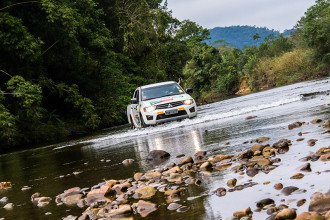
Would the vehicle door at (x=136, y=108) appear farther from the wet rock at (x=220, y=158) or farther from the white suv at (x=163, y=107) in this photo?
the wet rock at (x=220, y=158)

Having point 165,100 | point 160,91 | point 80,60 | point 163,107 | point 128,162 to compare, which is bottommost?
point 128,162

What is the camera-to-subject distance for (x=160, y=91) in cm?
1359

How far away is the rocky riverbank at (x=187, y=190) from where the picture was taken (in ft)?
8.57

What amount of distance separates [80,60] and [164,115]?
12.5 meters

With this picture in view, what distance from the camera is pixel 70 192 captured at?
439 centimetres

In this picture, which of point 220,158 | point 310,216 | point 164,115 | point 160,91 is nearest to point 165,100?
point 164,115

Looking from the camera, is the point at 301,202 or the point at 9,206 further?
the point at 9,206

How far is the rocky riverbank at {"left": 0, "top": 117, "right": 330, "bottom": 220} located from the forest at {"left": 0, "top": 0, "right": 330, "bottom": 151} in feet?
25.0

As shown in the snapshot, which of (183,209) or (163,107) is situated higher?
(163,107)

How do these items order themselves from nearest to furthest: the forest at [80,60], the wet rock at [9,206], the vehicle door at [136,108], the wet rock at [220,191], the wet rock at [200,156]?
1. the wet rock at [220,191]
2. the wet rock at [9,206]
3. the wet rock at [200,156]
4. the vehicle door at [136,108]
5. the forest at [80,60]

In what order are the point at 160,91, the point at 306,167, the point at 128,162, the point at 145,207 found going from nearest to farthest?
the point at 145,207 < the point at 306,167 < the point at 128,162 < the point at 160,91

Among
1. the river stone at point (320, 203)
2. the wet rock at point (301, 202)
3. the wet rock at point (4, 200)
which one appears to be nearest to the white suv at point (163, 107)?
the wet rock at point (4, 200)

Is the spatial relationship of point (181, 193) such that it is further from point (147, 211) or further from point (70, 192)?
point (70, 192)

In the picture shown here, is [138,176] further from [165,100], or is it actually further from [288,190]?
[165,100]
